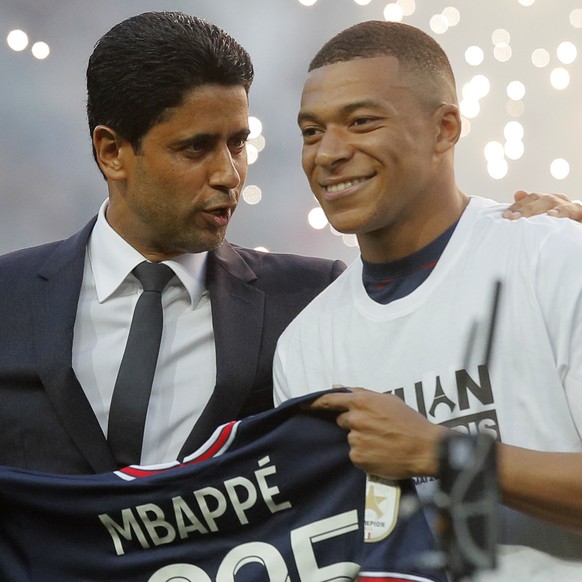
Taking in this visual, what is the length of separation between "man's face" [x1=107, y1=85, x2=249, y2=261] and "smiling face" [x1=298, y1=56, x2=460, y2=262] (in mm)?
380

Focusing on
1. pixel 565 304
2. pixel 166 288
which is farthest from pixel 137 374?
pixel 565 304

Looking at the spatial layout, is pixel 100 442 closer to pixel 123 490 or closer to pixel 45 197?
pixel 123 490

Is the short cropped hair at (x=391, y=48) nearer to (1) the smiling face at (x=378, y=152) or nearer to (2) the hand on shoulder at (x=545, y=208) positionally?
(1) the smiling face at (x=378, y=152)

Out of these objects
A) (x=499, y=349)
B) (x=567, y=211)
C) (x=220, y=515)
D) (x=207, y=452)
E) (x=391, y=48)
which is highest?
(x=391, y=48)

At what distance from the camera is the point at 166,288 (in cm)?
225

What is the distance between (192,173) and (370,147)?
0.53 meters

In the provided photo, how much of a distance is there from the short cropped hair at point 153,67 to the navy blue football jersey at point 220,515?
30.8 inches

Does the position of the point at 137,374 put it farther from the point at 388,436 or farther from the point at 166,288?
the point at 388,436

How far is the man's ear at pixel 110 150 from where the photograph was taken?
7.66 ft

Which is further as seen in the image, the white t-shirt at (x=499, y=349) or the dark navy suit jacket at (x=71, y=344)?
the dark navy suit jacket at (x=71, y=344)

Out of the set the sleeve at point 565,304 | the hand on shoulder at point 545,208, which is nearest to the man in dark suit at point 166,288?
the hand on shoulder at point 545,208

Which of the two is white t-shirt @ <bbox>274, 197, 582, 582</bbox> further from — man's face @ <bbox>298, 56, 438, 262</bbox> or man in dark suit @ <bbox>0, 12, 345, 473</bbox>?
man in dark suit @ <bbox>0, 12, 345, 473</bbox>

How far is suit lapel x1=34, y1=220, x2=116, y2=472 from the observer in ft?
6.68

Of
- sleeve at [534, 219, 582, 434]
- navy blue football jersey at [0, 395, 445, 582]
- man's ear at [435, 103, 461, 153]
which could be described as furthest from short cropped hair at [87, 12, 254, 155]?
sleeve at [534, 219, 582, 434]
